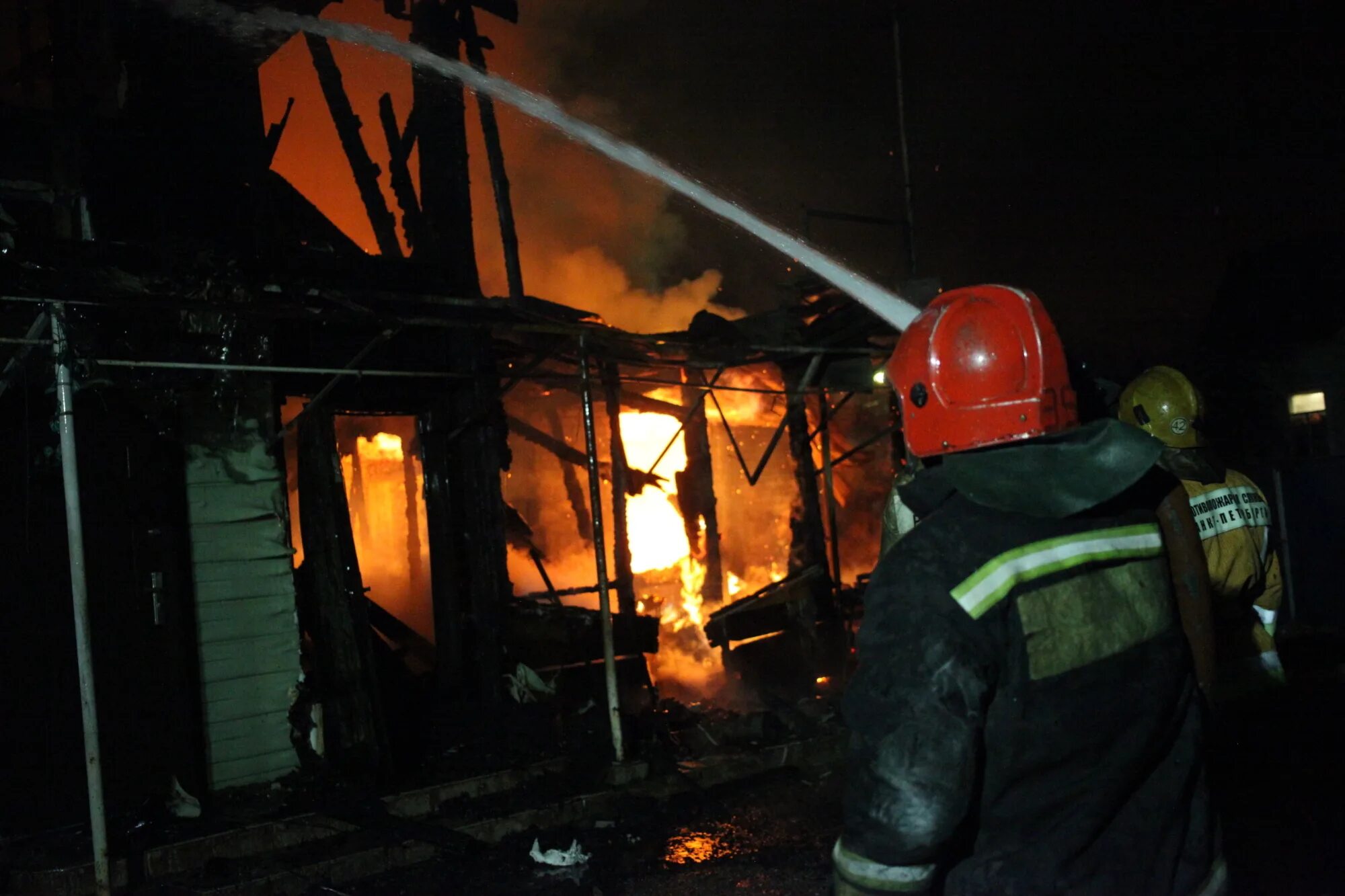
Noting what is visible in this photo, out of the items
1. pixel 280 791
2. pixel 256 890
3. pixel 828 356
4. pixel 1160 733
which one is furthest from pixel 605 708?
pixel 1160 733

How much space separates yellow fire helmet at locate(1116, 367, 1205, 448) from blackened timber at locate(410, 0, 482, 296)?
7.21 m

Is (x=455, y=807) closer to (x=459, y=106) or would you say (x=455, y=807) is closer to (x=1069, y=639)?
(x=1069, y=639)

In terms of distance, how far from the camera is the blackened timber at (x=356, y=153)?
977 cm

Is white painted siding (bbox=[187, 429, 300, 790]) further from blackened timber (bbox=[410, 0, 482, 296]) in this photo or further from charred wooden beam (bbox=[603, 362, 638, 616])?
charred wooden beam (bbox=[603, 362, 638, 616])

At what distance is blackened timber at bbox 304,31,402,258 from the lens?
385 inches

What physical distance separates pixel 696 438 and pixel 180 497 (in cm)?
732

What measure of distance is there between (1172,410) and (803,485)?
7.59 metres

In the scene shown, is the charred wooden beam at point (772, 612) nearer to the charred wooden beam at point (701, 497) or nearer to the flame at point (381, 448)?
the charred wooden beam at point (701, 497)

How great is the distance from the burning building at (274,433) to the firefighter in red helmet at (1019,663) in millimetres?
5089

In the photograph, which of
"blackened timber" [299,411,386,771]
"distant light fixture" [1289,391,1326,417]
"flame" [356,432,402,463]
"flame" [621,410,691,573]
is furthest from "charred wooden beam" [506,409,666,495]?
"distant light fixture" [1289,391,1326,417]

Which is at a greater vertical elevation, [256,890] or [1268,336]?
[1268,336]

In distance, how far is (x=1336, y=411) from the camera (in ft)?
65.8

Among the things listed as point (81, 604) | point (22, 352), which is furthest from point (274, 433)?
point (81, 604)

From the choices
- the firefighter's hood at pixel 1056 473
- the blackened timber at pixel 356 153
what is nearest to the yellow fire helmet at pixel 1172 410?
the firefighter's hood at pixel 1056 473
